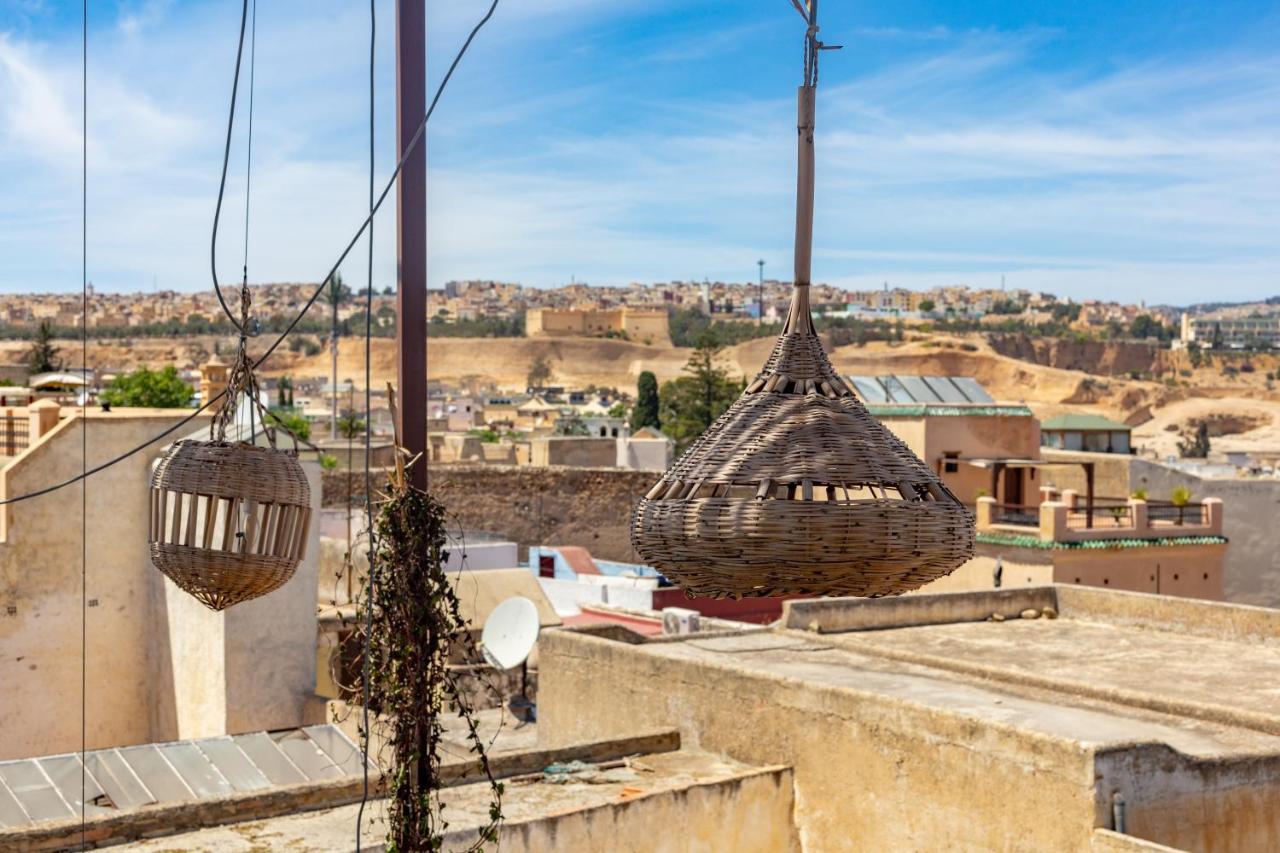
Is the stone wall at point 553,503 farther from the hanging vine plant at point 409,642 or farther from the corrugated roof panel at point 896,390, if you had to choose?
the hanging vine plant at point 409,642

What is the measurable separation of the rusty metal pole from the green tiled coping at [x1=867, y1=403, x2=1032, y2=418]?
58.7 ft

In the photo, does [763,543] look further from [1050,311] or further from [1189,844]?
[1050,311]

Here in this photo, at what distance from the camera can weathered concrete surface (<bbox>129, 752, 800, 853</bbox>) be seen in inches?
269

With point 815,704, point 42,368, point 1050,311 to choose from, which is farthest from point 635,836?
point 1050,311

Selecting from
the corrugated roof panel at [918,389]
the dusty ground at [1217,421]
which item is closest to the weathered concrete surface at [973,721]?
the corrugated roof panel at [918,389]

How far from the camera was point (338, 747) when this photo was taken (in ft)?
29.7

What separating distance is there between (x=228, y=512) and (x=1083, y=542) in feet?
52.2

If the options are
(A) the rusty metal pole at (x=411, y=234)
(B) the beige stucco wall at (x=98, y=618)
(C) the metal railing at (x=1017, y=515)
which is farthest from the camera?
(C) the metal railing at (x=1017, y=515)

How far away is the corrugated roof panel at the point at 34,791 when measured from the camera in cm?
755

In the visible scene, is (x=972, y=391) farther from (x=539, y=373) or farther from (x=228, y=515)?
(x=539, y=373)

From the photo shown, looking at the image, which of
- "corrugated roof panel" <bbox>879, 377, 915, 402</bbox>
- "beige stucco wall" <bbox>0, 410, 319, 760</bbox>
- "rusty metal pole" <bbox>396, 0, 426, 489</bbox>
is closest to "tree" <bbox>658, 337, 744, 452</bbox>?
"corrugated roof panel" <bbox>879, 377, 915, 402</bbox>

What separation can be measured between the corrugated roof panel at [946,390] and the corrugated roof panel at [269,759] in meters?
17.1

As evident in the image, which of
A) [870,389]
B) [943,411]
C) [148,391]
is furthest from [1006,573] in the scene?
[148,391]

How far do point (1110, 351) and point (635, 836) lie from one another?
8937 cm
